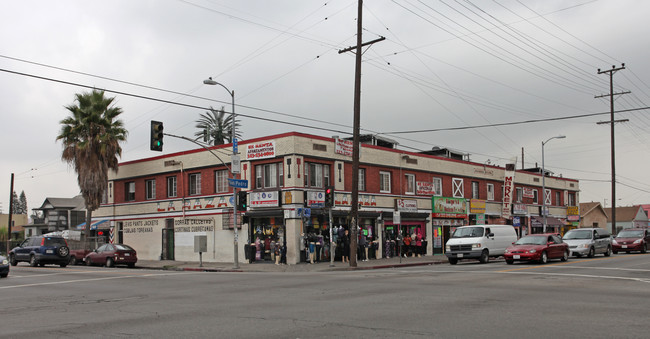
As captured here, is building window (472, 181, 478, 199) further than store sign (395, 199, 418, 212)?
Yes

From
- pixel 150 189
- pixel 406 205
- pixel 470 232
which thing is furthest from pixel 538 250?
pixel 150 189

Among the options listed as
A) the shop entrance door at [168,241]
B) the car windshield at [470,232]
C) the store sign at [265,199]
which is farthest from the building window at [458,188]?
the shop entrance door at [168,241]

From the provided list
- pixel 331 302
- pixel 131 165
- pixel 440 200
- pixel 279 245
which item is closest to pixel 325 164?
pixel 279 245

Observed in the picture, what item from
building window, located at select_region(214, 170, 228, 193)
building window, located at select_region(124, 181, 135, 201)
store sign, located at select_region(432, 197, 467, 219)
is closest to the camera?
building window, located at select_region(214, 170, 228, 193)

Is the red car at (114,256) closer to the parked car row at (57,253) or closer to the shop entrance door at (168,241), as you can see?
the parked car row at (57,253)

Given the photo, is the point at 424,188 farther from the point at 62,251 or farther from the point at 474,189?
the point at 62,251

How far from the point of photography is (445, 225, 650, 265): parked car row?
25.4 metres

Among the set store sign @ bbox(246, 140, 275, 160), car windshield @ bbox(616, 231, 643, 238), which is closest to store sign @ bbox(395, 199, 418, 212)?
store sign @ bbox(246, 140, 275, 160)

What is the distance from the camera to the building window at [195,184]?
35.8 m

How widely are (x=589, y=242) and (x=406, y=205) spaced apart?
37.2ft

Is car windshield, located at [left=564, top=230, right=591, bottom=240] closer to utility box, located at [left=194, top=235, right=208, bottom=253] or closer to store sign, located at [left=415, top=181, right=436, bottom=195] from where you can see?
store sign, located at [left=415, top=181, right=436, bottom=195]

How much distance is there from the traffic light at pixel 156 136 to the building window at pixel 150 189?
16391 mm

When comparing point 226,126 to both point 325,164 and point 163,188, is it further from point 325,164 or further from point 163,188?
point 325,164

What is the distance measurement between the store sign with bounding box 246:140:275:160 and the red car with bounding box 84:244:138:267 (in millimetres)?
8792
